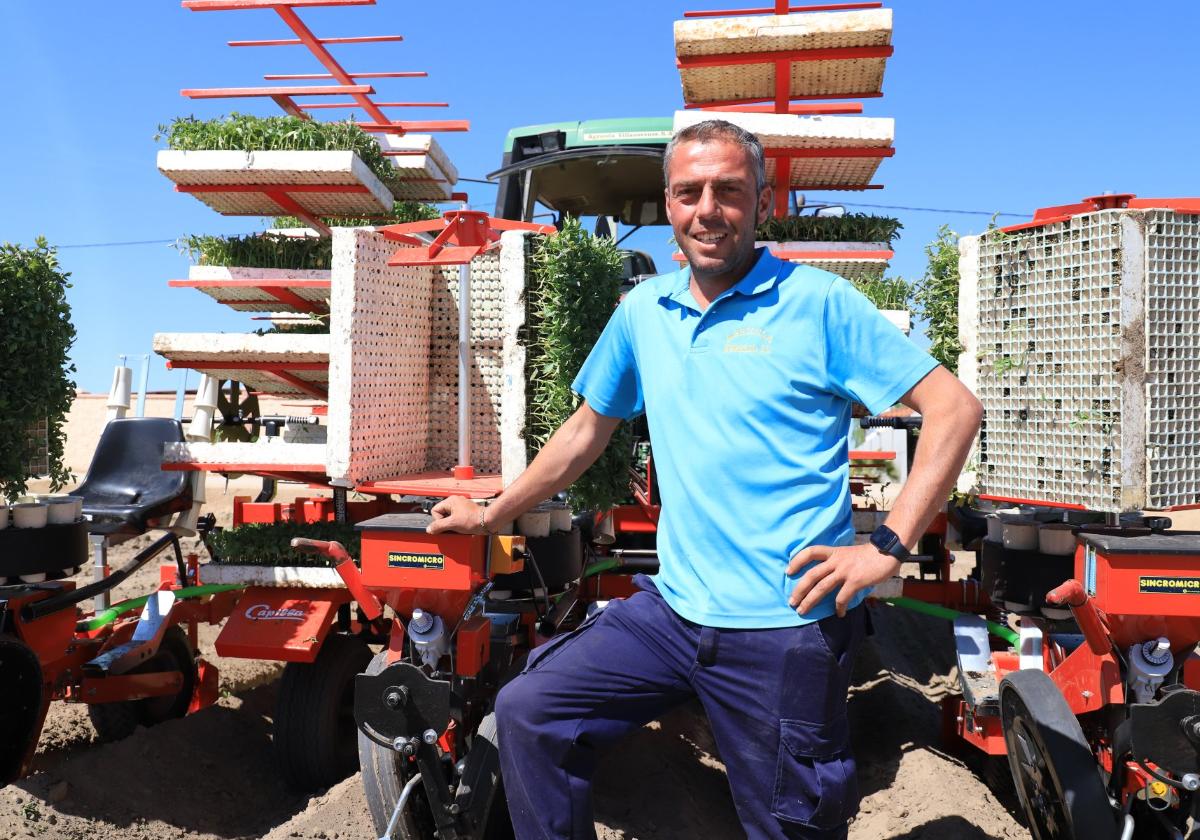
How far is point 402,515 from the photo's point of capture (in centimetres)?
371

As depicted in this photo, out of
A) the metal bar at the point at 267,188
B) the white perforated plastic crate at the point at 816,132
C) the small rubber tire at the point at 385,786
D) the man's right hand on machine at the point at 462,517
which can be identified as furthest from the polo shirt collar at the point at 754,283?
the metal bar at the point at 267,188

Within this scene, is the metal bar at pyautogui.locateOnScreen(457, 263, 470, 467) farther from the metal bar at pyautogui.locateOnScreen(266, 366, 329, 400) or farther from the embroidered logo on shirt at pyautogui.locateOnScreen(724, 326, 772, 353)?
the embroidered logo on shirt at pyautogui.locateOnScreen(724, 326, 772, 353)

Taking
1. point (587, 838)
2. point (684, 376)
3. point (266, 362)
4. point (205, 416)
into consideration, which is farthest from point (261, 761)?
point (684, 376)

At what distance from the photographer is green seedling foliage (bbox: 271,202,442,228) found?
260 inches

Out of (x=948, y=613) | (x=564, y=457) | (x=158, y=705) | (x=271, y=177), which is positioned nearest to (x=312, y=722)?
(x=158, y=705)

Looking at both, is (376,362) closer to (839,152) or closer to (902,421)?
(839,152)

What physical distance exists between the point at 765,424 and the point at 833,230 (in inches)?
115

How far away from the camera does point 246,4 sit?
5.89 meters

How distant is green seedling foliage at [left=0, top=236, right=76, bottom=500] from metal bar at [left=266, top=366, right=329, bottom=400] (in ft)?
3.05

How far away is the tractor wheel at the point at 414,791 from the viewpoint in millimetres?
3299

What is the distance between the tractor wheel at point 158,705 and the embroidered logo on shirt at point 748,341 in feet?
13.0

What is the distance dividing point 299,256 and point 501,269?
1.77m

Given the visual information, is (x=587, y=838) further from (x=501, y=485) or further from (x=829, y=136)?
(x=829, y=136)

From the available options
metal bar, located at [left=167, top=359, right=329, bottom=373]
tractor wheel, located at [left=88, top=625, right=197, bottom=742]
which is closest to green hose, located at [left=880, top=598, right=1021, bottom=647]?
metal bar, located at [left=167, top=359, right=329, bottom=373]
